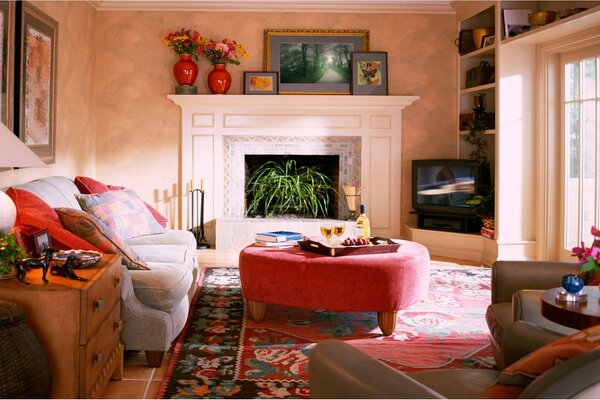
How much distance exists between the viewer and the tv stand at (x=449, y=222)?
21.6ft

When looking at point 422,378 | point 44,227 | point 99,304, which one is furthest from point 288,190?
point 422,378

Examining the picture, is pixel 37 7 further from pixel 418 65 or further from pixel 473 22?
pixel 473 22

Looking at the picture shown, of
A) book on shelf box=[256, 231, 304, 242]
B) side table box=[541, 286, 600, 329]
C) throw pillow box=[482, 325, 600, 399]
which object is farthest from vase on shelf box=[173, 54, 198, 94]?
throw pillow box=[482, 325, 600, 399]

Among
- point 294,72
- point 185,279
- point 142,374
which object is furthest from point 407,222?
point 142,374

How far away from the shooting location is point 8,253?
7.96 feet

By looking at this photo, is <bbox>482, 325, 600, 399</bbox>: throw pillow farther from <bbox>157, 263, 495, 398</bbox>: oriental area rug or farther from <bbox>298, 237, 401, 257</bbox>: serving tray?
<bbox>298, 237, 401, 257</bbox>: serving tray

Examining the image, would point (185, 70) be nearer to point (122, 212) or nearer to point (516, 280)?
point (122, 212)

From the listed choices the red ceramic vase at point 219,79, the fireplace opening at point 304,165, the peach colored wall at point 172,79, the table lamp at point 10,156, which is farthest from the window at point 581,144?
the table lamp at point 10,156

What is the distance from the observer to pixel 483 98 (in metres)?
6.87

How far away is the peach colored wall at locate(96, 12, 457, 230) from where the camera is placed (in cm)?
703

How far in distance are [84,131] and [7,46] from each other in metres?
2.36

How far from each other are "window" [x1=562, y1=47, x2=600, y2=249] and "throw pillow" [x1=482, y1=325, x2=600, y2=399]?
4370mm

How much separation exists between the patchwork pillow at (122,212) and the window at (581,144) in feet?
11.5

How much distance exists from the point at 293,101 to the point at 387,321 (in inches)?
148
